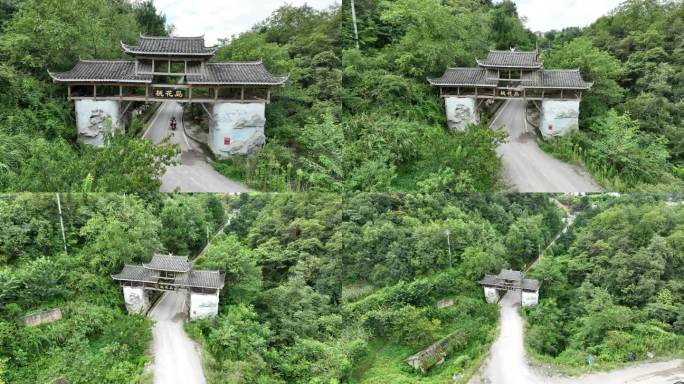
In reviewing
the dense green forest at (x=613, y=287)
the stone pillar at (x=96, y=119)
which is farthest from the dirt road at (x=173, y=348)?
the dense green forest at (x=613, y=287)

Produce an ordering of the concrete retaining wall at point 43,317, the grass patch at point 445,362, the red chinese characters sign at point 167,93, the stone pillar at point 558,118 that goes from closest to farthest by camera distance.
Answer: the red chinese characters sign at point 167,93 → the concrete retaining wall at point 43,317 → the stone pillar at point 558,118 → the grass patch at point 445,362

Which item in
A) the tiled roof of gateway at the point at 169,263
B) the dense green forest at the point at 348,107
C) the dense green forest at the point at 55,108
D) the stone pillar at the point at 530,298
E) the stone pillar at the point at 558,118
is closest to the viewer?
the dense green forest at the point at 55,108

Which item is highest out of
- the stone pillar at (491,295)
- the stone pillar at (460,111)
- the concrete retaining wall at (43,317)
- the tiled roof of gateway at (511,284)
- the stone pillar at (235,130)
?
the stone pillar at (460,111)

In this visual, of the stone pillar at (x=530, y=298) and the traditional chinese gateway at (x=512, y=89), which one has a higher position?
the traditional chinese gateway at (x=512, y=89)

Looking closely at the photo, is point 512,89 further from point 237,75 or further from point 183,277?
point 183,277

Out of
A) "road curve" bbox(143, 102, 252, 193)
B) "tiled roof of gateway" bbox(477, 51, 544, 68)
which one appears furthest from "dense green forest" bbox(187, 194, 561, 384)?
"tiled roof of gateway" bbox(477, 51, 544, 68)

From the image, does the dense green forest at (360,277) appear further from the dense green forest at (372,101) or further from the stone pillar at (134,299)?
the dense green forest at (372,101)

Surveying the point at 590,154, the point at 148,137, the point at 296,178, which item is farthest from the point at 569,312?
the point at 148,137
